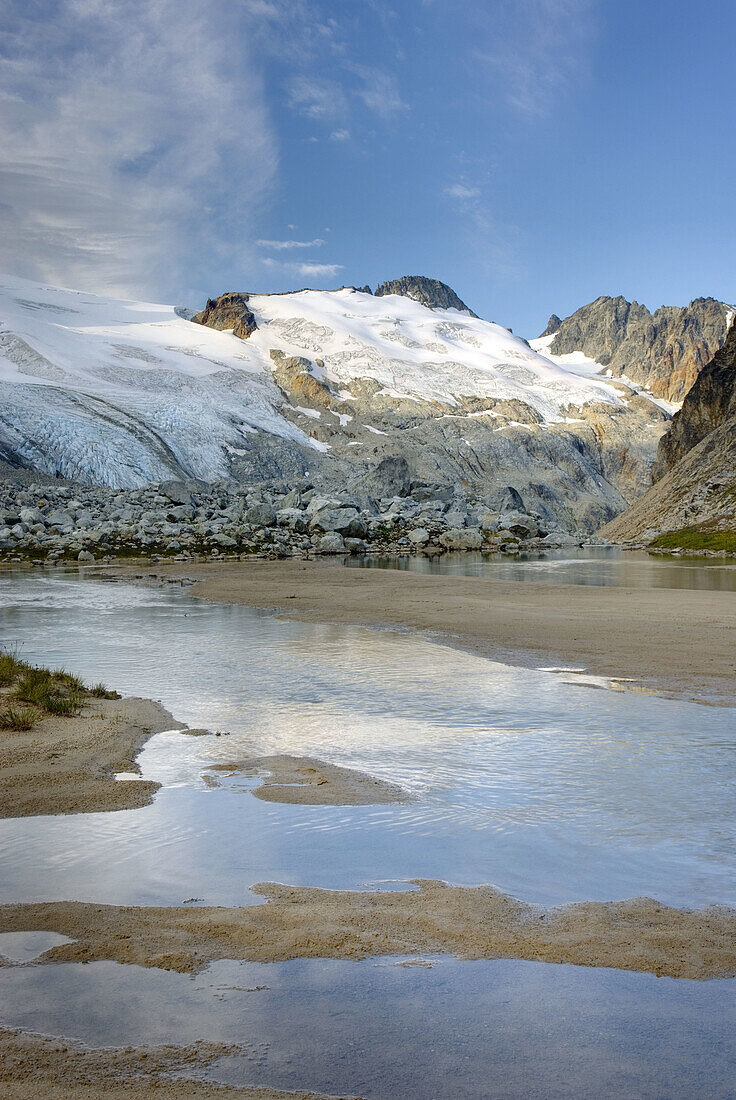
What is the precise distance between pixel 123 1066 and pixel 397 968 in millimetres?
2100

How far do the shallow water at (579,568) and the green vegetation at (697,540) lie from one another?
824 centimetres

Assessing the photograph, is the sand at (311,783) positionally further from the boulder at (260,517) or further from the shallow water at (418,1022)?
the boulder at (260,517)

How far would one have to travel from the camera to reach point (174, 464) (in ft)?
389

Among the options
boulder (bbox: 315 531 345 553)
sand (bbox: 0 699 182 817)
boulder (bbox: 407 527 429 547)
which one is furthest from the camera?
boulder (bbox: 407 527 429 547)

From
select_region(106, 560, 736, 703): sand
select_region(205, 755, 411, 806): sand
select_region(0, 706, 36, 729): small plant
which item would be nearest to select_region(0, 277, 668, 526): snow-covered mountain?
select_region(106, 560, 736, 703): sand

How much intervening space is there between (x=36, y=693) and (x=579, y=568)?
152 feet

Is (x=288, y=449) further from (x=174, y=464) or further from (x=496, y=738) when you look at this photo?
(x=496, y=738)

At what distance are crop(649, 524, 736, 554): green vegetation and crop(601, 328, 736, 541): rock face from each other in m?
1.01

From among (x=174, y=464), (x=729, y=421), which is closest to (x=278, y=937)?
(x=729, y=421)

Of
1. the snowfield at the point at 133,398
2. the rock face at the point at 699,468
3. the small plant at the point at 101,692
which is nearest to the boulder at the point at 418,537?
the rock face at the point at 699,468

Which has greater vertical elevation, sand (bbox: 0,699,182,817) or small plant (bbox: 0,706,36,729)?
small plant (bbox: 0,706,36,729)

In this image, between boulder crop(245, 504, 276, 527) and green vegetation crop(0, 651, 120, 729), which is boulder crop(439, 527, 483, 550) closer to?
boulder crop(245, 504, 276, 527)

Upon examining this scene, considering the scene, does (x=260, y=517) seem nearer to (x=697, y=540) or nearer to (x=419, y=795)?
(x=697, y=540)

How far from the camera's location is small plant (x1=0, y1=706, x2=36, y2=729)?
13211mm
